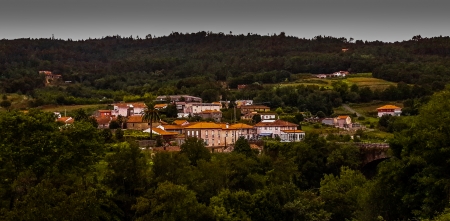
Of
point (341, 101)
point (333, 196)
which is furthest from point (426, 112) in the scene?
point (341, 101)

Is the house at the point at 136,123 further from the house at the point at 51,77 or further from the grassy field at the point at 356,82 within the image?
the house at the point at 51,77

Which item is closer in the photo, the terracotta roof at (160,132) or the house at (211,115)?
the terracotta roof at (160,132)

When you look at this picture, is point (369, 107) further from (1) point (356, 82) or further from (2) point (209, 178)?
(2) point (209, 178)

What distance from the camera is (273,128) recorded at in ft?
251

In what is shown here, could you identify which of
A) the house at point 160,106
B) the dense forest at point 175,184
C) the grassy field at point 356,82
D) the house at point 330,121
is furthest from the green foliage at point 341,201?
the grassy field at point 356,82

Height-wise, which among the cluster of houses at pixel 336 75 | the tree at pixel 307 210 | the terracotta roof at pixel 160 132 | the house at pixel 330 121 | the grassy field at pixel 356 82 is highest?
the cluster of houses at pixel 336 75

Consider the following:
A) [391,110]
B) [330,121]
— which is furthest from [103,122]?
[391,110]

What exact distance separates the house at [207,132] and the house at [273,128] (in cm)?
642

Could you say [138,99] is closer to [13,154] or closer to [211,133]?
[211,133]

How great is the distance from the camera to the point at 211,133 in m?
72.2

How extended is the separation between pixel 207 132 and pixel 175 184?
124ft

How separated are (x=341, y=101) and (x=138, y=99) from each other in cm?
3082

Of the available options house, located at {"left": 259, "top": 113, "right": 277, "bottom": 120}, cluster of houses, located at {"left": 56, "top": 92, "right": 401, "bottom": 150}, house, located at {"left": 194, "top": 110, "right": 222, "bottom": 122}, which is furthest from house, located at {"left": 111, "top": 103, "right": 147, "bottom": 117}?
house, located at {"left": 259, "top": 113, "right": 277, "bottom": 120}

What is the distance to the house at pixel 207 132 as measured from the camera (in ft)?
236
